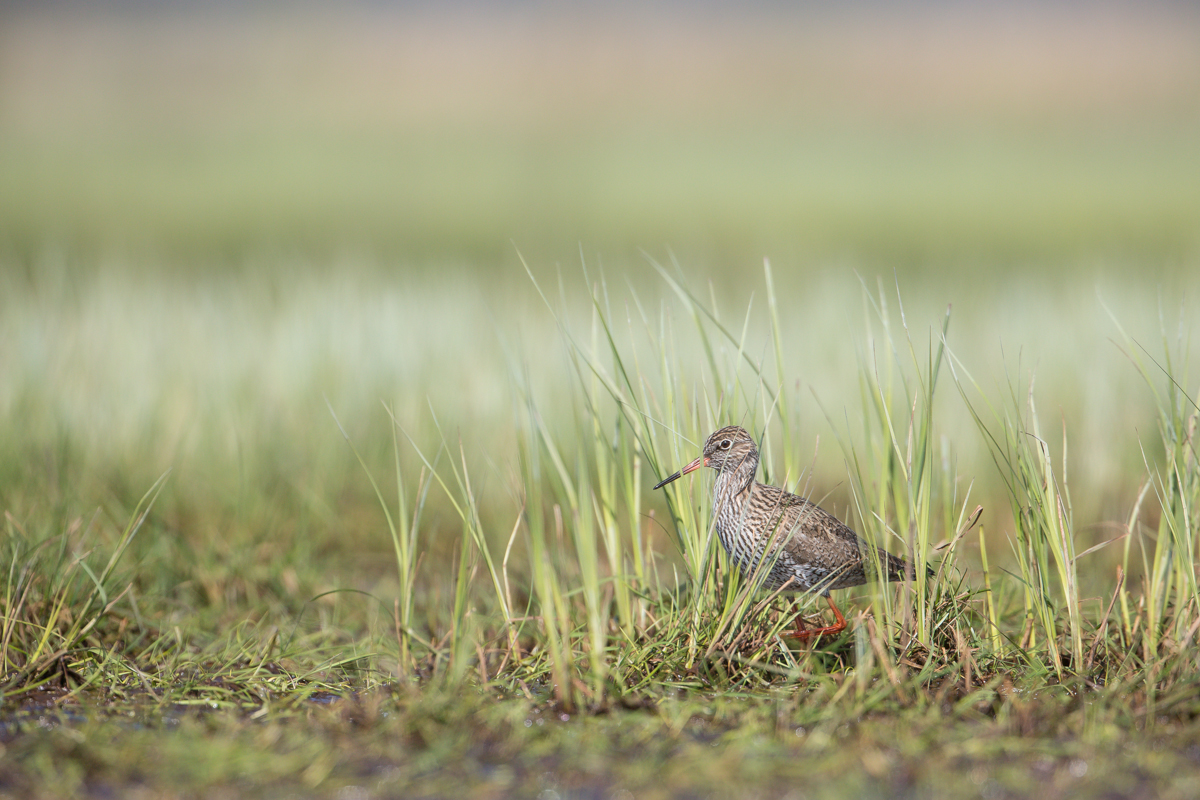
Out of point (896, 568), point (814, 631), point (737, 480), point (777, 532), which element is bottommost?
point (814, 631)

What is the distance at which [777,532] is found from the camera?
9.31 ft

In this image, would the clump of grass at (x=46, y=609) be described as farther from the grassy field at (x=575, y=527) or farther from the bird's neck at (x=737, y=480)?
the bird's neck at (x=737, y=480)

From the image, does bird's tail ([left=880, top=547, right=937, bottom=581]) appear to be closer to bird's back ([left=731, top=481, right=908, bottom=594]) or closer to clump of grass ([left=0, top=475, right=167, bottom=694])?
bird's back ([left=731, top=481, right=908, bottom=594])

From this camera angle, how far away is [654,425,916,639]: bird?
2857 millimetres

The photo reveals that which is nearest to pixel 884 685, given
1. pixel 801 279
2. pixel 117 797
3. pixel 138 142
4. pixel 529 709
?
pixel 529 709

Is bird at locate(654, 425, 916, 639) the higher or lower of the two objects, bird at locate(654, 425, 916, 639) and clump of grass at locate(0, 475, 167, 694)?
the higher

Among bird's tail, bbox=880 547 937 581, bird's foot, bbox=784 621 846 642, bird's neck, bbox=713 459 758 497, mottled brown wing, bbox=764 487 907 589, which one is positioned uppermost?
bird's neck, bbox=713 459 758 497

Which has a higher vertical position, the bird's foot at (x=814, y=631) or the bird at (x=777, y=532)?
the bird at (x=777, y=532)

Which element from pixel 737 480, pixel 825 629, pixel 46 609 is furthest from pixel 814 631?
pixel 46 609

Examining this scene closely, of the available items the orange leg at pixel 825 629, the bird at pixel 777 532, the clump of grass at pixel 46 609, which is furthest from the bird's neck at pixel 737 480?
the clump of grass at pixel 46 609

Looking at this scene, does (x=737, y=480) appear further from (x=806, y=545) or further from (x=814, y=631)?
(x=814, y=631)

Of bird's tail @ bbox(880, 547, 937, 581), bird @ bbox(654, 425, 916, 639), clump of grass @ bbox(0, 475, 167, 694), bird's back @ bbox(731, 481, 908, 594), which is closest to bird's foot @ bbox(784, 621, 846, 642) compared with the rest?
bird @ bbox(654, 425, 916, 639)

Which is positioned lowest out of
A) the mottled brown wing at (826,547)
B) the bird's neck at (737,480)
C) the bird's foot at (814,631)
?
the bird's foot at (814,631)

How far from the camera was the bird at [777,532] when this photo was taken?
2857mm
